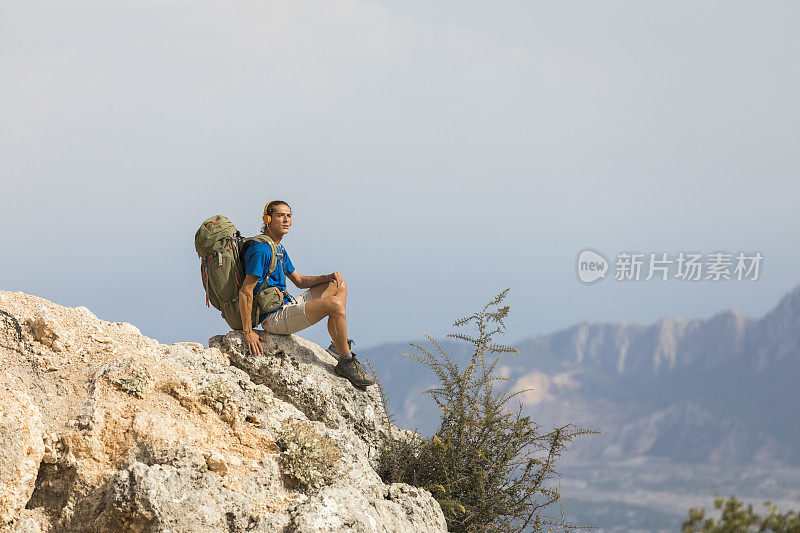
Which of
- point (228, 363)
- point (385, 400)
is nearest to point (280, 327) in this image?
point (228, 363)

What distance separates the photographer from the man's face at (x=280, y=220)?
9.23 metres

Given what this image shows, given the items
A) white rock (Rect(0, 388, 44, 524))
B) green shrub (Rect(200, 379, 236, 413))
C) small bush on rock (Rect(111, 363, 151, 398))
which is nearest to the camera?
white rock (Rect(0, 388, 44, 524))

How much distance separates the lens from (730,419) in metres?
190

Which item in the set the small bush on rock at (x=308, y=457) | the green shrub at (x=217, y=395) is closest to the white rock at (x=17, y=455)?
the green shrub at (x=217, y=395)

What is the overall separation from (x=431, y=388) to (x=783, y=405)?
209 m

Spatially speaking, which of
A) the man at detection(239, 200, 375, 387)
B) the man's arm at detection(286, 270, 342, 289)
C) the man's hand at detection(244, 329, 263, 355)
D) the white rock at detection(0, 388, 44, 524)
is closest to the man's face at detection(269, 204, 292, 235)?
the man at detection(239, 200, 375, 387)

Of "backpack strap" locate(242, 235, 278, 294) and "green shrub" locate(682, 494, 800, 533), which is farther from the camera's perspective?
"backpack strap" locate(242, 235, 278, 294)

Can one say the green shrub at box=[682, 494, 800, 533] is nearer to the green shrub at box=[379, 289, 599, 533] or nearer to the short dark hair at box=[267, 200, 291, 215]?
the green shrub at box=[379, 289, 599, 533]

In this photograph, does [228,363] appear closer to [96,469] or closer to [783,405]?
[96,469]

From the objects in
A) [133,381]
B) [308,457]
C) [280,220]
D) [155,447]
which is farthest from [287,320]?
[155,447]

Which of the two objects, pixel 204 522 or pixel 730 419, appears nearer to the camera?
pixel 204 522

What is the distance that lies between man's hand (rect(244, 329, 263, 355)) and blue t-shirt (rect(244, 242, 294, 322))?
0.29 meters

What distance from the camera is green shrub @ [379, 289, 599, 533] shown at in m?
8.56

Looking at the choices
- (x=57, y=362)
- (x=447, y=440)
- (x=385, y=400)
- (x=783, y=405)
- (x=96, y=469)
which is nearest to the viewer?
(x=96, y=469)
